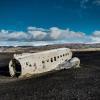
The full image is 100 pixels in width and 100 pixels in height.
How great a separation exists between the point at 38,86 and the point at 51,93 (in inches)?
161

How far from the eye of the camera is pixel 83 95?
76.2 ft

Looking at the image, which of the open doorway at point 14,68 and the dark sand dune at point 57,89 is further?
the open doorway at point 14,68

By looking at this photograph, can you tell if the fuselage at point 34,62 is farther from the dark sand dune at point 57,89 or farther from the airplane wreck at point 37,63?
the dark sand dune at point 57,89

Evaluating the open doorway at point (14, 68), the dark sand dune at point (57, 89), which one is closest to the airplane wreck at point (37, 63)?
the open doorway at point (14, 68)

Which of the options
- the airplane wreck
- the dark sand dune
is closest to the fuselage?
the airplane wreck

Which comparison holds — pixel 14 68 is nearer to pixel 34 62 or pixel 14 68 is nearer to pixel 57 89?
→ pixel 34 62

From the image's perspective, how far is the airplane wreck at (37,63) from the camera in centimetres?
3550

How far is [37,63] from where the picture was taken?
122 feet

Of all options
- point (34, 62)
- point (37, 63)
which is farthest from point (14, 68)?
point (37, 63)

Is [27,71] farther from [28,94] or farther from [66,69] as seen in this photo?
[28,94]

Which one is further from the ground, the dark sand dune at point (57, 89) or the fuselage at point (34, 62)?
the fuselage at point (34, 62)

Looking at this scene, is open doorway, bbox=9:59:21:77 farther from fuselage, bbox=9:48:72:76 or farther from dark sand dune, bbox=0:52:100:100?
dark sand dune, bbox=0:52:100:100

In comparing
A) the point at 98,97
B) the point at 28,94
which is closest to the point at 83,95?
the point at 98,97

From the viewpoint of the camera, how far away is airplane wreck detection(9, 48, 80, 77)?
35.5 m
